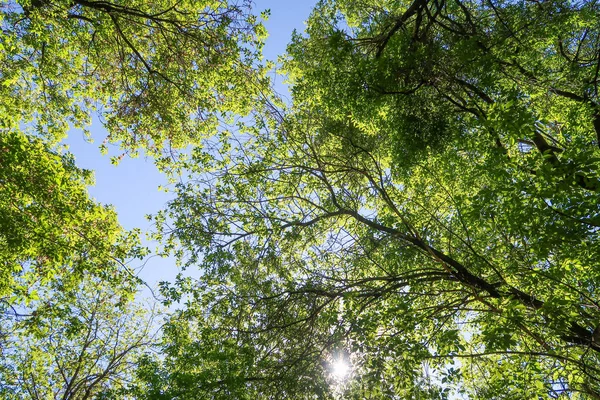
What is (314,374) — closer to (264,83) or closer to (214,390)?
(214,390)

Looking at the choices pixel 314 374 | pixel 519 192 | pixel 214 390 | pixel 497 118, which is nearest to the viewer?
pixel 519 192

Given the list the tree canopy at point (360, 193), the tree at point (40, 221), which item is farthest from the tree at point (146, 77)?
the tree at point (40, 221)

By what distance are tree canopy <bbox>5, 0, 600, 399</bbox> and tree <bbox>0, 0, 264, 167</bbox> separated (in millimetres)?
64

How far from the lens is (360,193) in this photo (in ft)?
27.1

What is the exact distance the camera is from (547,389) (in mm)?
4746

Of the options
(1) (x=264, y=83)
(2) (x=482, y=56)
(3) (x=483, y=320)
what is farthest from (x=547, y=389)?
(1) (x=264, y=83)

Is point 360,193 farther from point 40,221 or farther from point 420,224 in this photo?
point 40,221

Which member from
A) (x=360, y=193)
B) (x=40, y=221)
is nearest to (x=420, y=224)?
(x=360, y=193)

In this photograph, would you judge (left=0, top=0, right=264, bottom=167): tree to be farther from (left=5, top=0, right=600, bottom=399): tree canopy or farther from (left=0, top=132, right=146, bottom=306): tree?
(left=0, top=132, right=146, bottom=306): tree

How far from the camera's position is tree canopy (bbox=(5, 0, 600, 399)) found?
4.97 metres

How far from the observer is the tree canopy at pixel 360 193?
4973 mm

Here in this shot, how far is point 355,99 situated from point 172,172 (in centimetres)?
584

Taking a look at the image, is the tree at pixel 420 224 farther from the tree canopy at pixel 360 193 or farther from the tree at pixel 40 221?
the tree at pixel 40 221

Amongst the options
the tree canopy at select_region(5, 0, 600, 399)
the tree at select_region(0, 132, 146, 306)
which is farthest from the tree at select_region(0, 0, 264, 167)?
the tree at select_region(0, 132, 146, 306)
